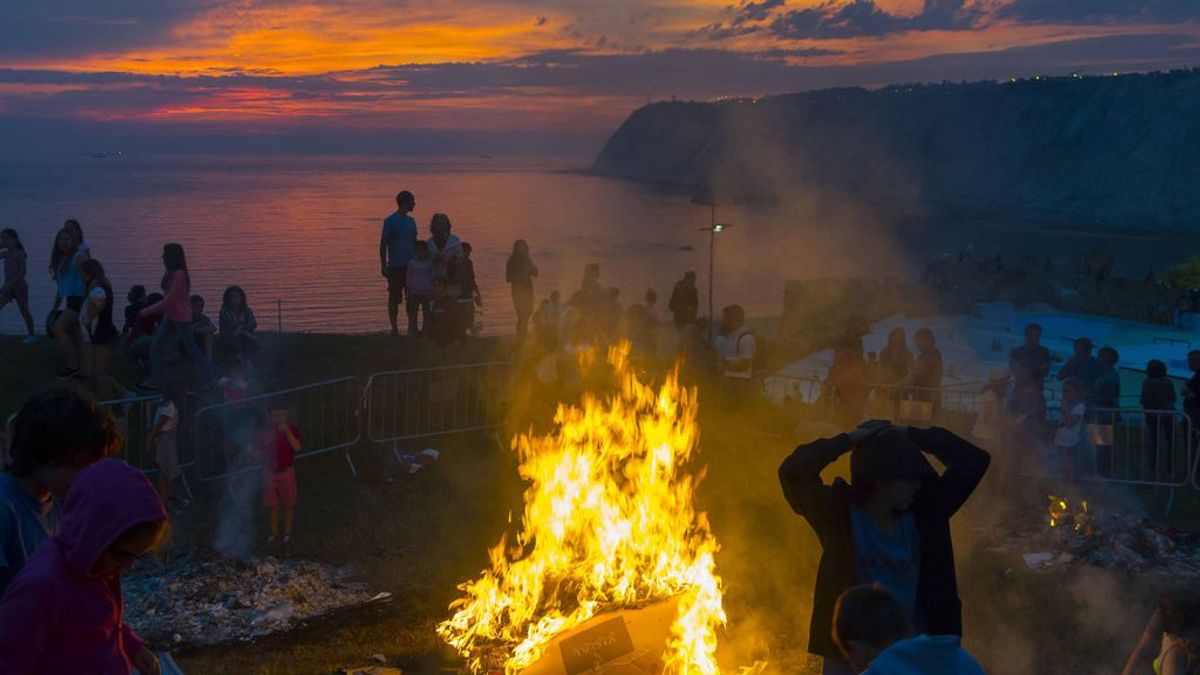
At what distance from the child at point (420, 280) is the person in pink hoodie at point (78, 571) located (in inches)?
498

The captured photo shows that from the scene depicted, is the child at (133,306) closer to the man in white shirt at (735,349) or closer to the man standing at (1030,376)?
the man in white shirt at (735,349)

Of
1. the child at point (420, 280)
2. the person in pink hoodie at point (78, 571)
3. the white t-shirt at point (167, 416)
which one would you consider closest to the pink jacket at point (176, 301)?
the white t-shirt at point (167, 416)

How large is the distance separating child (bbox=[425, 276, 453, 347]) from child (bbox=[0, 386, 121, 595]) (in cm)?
1230

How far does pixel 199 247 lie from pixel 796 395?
76.1 m

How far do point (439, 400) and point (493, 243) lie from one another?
8207 cm

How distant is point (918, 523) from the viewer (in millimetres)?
5031

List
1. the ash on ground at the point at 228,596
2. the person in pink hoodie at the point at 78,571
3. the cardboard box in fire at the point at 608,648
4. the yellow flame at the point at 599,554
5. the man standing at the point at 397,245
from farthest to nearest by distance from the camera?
the man standing at the point at 397,245
the ash on ground at the point at 228,596
the yellow flame at the point at 599,554
the cardboard box in fire at the point at 608,648
the person in pink hoodie at the point at 78,571

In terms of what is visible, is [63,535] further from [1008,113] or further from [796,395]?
[1008,113]

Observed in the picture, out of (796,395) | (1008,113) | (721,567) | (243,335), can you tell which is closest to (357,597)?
(721,567)

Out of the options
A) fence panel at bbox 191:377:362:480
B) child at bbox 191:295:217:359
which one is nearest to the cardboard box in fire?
→ fence panel at bbox 191:377:362:480

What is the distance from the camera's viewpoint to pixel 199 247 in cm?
8344

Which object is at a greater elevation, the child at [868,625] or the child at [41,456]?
the child at [41,456]

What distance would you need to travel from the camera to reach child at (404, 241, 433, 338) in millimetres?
16422

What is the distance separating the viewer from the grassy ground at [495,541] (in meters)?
8.72
